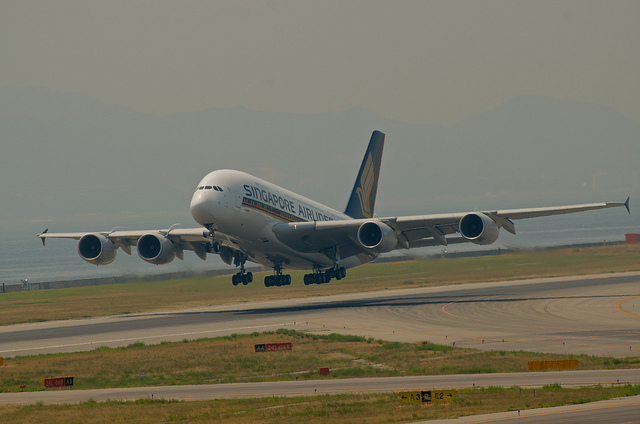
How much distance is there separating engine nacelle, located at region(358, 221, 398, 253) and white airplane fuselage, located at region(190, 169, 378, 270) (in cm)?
569

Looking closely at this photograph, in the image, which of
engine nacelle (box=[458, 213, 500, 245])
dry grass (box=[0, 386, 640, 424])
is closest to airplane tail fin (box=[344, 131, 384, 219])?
engine nacelle (box=[458, 213, 500, 245])

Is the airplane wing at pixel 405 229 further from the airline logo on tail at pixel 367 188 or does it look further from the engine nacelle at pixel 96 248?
the engine nacelle at pixel 96 248

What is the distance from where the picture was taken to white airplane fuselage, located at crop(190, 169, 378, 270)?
52250 mm

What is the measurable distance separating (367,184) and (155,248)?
2276cm

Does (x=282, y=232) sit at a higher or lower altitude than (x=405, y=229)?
lower

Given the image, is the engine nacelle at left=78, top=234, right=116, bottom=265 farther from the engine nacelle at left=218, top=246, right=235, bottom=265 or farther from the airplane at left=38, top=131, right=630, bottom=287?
the engine nacelle at left=218, top=246, right=235, bottom=265

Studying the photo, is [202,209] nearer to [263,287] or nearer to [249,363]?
[249,363]

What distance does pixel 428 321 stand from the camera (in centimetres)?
5228

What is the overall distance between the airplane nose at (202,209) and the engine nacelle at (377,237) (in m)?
11.8

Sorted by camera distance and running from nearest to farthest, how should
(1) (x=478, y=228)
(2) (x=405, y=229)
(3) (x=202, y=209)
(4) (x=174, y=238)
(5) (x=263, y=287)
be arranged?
(3) (x=202, y=209)
(1) (x=478, y=228)
(2) (x=405, y=229)
(4) (x=174, y=238)
(5) (x=263, y=287)

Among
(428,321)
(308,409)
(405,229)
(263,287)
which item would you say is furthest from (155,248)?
(308,409)

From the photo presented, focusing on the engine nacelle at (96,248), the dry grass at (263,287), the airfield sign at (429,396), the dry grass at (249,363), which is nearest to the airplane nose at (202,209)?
the dry grass at (249,363)

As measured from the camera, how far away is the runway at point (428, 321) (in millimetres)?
43188

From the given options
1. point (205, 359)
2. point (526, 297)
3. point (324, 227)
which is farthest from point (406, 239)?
point (205, 359)
